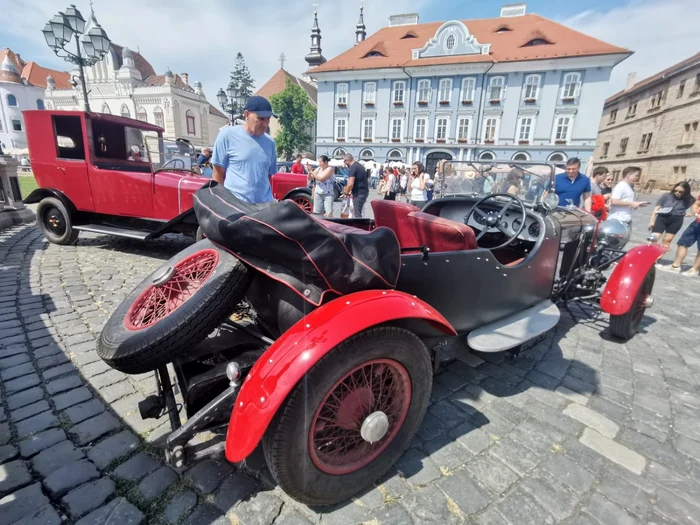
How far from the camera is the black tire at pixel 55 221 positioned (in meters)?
5.81

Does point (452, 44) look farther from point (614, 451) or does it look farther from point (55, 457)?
point (55, 457)

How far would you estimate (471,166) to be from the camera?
3.88m

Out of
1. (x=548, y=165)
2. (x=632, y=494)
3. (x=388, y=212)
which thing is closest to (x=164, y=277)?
(x=388, y=212)

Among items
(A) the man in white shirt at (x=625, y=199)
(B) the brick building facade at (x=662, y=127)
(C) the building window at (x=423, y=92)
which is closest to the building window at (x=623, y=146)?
(B) the brick building facade at (x=662, y=127)

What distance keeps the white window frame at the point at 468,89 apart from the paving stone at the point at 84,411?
105 ft

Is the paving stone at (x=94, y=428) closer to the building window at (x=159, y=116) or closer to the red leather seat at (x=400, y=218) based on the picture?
the red leather seat at (x=400, y=218)

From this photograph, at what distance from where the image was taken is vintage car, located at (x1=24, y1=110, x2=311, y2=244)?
5.47 metres

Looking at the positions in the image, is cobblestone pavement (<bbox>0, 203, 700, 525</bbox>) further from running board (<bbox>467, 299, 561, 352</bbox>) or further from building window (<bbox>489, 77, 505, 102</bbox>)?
building window (<bbox>489, 77, 505, 102</bbox>)

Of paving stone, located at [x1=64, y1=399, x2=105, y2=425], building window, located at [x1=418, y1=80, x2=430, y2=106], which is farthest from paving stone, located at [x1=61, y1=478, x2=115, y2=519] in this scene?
building window, located at [x1=418, y1=80, x2=430, y2=106]

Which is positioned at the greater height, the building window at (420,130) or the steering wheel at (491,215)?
the building window at (420,130)

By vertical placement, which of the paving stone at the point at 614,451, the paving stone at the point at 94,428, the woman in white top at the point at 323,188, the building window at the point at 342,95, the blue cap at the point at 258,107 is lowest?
the paving stone at the point at 614,451

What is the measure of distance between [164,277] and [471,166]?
11.0ft

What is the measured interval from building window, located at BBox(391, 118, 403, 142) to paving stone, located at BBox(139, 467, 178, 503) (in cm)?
3174

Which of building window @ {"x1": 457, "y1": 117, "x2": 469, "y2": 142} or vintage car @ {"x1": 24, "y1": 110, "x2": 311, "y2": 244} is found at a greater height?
building window @ {"x1": 457, "y1": 117, "x2": 469, "y2": 142}
